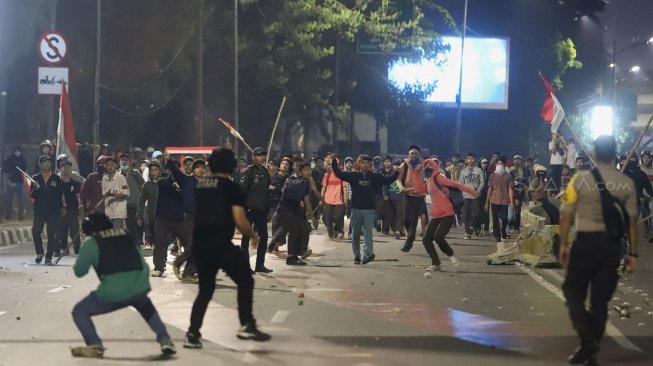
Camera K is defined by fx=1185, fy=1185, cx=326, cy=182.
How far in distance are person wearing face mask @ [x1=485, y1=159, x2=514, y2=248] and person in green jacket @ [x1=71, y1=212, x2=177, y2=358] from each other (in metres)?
15.3

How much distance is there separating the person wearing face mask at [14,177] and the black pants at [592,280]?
21.0 meters

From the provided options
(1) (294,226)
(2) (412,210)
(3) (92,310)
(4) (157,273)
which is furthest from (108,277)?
(2) (412,210)

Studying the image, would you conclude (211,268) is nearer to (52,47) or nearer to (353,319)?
(353,319)

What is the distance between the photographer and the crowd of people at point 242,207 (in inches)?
390

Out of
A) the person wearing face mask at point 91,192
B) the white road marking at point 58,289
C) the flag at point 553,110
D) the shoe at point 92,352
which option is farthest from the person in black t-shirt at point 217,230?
the flag at point 553,110

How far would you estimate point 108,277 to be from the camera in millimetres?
9094

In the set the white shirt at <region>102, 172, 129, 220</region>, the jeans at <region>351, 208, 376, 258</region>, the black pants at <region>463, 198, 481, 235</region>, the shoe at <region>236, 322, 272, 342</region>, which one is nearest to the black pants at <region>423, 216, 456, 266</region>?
the jeans at <region>351, 208, 376, 258</region>

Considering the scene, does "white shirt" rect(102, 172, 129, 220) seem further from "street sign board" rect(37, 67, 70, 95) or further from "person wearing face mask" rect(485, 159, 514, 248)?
"person wearing face mask" rect(485, 159, 514, 248)

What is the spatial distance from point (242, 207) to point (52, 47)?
619 inches

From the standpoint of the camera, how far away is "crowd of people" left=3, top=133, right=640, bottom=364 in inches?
390

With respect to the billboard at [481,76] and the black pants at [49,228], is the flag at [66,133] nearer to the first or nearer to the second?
the black pants at [49,228]

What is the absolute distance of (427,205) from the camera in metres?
24.9

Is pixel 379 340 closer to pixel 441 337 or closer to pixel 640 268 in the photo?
pixel 441 337

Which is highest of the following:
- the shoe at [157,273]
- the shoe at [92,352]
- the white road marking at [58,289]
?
the shoe at [92,352]
